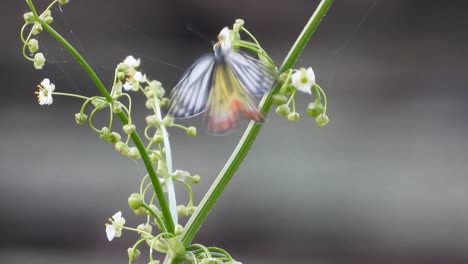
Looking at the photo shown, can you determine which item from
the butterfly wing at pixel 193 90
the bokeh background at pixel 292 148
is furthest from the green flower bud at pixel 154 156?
the bokeh background at pixel 292 148

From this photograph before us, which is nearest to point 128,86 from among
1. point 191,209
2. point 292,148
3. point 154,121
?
point 154,121

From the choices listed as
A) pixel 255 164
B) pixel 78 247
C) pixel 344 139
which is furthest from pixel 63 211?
pixel 344 139

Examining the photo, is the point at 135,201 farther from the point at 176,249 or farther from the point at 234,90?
the point at 234,90

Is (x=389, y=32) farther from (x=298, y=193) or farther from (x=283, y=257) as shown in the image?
(x=283, y=257)

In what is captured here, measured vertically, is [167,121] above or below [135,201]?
above

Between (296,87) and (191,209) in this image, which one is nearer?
(296,87)

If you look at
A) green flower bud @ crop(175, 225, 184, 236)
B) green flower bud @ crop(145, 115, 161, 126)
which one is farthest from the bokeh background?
green flower bud @ crop(175, 225, 184, 236)
